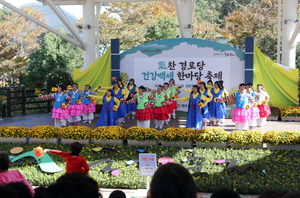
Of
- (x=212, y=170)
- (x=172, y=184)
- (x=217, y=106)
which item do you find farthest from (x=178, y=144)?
(x=172, y=184)

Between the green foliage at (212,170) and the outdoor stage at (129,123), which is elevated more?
the outdoor stage at (129,123)

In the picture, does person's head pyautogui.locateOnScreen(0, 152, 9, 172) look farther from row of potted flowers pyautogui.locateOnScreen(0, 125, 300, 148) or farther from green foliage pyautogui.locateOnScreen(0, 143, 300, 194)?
row of potted flowers pyautogui.locateOnScreen(0, 125, 300, 148)

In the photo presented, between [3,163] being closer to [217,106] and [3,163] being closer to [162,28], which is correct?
[217,106]

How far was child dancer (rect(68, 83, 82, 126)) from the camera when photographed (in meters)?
12.2

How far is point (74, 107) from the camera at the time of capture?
12.2 meters

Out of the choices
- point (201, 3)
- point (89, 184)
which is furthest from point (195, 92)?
point (201, 3)

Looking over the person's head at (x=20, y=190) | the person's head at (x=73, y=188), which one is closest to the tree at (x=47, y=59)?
the person's head at (x=20, y=190)

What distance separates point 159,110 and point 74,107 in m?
2.62

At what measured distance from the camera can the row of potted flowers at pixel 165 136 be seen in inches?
353

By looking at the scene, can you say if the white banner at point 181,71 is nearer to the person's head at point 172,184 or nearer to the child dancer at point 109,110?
the child dancer at point 109,110

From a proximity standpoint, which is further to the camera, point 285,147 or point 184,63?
point 184,63

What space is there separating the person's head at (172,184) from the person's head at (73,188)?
45 centimetres

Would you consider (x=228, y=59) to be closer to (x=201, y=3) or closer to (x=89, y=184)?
(x=89, y=184)

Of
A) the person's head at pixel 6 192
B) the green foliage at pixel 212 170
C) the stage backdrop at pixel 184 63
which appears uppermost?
the stage backdrop at pixel 184 63
